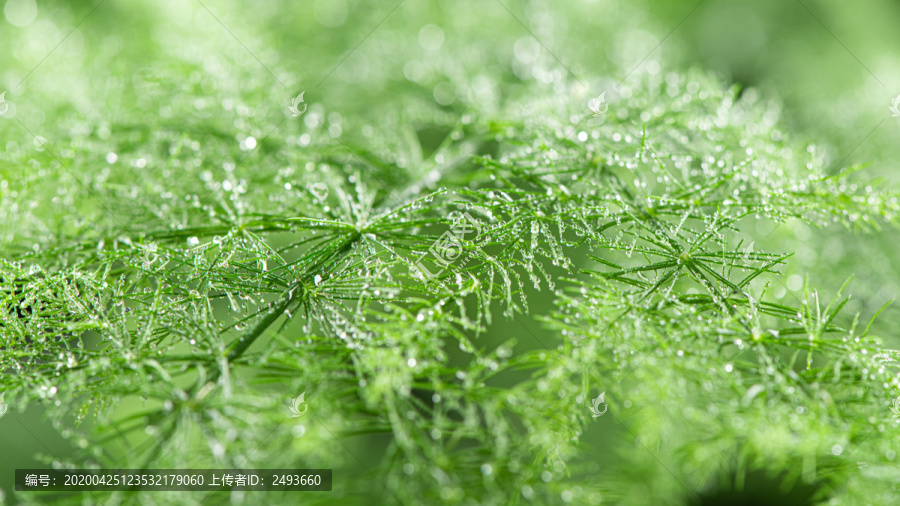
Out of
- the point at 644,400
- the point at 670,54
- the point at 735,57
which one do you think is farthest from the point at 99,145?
the point at 735,57

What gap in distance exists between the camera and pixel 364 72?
77cm

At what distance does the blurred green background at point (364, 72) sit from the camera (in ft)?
1.79

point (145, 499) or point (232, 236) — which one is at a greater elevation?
point (232, 236)

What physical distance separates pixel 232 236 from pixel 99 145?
212mm

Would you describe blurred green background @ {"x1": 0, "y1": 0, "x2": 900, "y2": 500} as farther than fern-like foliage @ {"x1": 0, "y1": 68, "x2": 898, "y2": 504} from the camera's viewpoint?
Yes

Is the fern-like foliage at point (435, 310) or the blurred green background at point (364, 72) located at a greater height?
the blurred green background at point (364, 72)

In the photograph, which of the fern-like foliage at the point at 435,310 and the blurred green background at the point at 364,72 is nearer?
the fern-like foliage at the point at 435,310

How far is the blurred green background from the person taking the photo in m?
0.55

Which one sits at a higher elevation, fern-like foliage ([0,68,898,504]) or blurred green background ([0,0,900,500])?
blurred green background ([0,0,900,500])

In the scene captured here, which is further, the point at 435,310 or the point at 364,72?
the point at 364,72

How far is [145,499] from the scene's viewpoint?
316 mm

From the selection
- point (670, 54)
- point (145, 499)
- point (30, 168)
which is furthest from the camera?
point (670, 54)

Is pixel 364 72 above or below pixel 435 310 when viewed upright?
above

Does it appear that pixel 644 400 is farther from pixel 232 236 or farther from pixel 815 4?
pixel 815 4
